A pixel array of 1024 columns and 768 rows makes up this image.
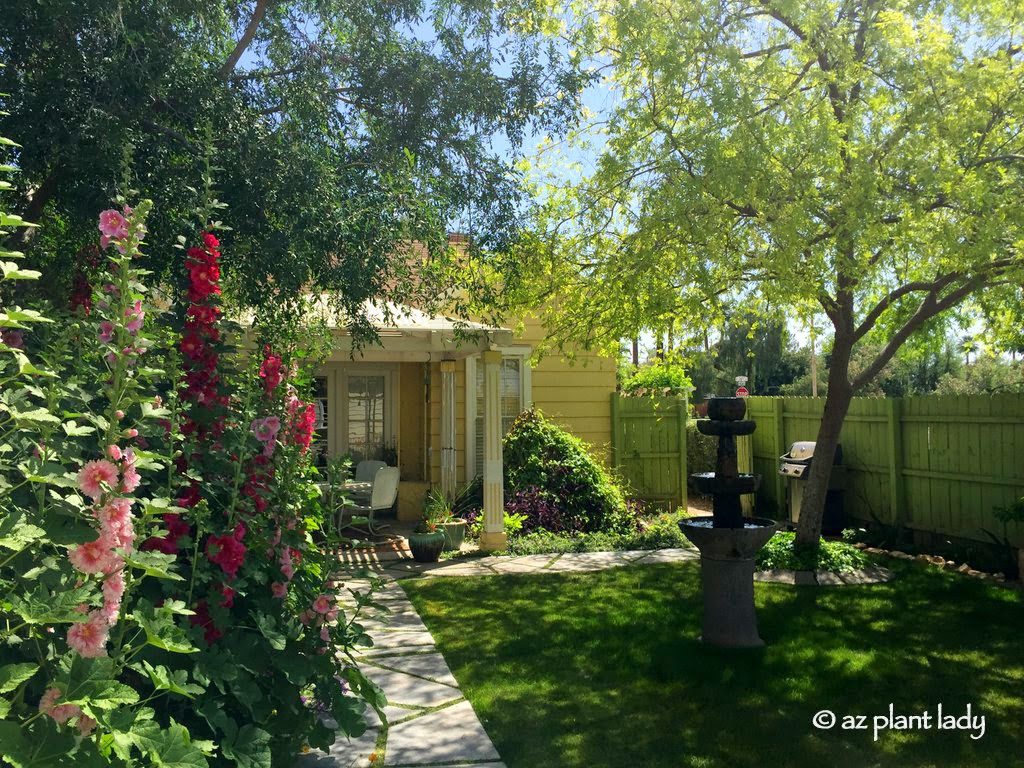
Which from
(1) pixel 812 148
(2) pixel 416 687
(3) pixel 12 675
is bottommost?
(2) pixel 416 687

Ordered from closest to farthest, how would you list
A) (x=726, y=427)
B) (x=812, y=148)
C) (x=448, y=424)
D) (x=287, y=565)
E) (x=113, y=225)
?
(x=113, y=225) < (x=287, y=565) < (x=726, y=427) < (x=812, y=148) < (x=448, y=424)

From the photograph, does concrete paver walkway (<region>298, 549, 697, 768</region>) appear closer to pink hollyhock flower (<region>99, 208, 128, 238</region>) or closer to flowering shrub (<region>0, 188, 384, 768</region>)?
flowering shrub (<region>0, 188, 384, 768</region>)

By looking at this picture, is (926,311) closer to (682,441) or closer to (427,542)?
(682,441)

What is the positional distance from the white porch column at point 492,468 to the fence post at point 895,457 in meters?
4.69

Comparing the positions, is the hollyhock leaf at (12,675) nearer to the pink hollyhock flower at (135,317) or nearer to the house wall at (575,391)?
the pink hollyhock flower at (135,317)

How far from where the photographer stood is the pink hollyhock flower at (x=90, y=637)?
213 cm

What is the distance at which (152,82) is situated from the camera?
195 inches

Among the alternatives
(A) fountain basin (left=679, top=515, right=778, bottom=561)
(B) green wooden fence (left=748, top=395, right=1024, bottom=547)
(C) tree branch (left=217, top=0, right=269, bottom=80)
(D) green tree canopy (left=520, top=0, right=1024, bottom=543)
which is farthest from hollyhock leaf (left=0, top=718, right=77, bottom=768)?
(B) green wooden fence (left=748, top=395, right=1024, bottom=547)

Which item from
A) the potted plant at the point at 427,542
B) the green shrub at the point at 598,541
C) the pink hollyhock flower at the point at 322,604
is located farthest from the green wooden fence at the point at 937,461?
the pink hollyhock flower at the point at 322,604

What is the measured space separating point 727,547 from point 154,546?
13.0 ft

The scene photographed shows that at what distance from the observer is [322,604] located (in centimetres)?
387

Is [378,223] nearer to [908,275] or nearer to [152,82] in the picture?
[152,82]

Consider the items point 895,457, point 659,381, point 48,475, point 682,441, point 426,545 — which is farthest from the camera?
point 659,381

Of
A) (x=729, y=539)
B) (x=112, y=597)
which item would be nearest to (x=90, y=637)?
(x=112, y=597)
